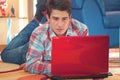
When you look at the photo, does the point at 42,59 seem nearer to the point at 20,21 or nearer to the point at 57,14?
the point at 57,14

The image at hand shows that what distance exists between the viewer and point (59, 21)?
128 centimetres

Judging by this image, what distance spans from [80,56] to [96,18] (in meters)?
1.19

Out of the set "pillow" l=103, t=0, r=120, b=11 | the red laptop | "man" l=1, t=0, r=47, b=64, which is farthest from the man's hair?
"pillow" l=103, t=0, r=120, b=11

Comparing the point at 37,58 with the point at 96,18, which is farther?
the point at 96,18

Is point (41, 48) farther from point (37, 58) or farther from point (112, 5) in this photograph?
point (112, 5)

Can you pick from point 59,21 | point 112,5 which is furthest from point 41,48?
point 112,5

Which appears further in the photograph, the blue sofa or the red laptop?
the blue sofa

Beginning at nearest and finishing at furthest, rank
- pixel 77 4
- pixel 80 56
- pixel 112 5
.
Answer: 1. pixel 80 56
2. pixel 77 4
3. pixel 112 5

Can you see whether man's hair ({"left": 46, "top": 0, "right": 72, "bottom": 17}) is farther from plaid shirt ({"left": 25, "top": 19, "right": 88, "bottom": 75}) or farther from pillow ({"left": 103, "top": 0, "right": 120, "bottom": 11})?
pillow ({"left": 103, "top": 0, "right": 120, "bottom": 11})

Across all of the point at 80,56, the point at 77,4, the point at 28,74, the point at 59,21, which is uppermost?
the point at 77,4

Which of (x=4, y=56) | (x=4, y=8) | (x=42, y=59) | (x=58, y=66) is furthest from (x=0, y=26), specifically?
(x=58, y=66)

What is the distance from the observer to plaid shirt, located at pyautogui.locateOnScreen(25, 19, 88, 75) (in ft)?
4.32

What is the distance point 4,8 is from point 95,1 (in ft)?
4.80

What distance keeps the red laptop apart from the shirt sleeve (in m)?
0.21
